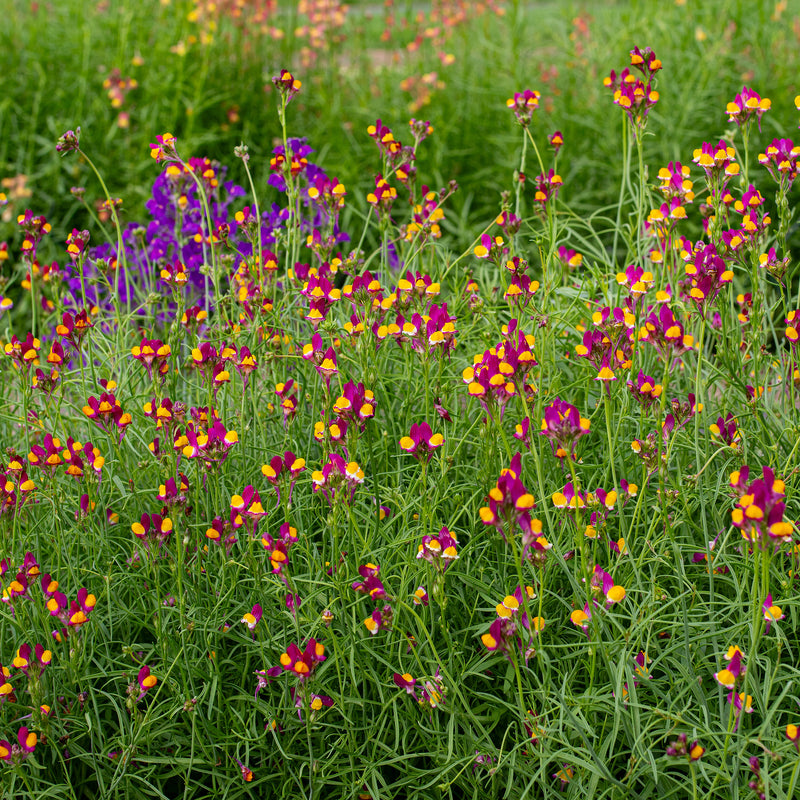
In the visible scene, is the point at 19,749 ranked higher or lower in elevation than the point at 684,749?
lower

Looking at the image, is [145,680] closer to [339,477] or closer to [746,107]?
[339,477]

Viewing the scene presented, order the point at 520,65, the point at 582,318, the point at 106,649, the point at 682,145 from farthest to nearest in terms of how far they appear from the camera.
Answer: the point at 520,65
the point at 682,145
the point at 582,318
the point at 106,649

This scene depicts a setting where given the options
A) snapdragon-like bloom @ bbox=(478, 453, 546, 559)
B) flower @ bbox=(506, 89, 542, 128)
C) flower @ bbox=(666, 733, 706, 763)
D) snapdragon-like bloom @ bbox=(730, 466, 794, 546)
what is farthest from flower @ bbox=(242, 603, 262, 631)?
flower @ bbox=(506, 89, 542, 128)

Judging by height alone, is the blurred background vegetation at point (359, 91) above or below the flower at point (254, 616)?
above

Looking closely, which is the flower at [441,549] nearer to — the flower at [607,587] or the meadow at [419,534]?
the meadow at [419,534]

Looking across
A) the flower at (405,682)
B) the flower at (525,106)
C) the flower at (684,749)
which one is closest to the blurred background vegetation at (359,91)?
the flower at (525,106)

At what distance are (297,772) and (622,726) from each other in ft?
2.04

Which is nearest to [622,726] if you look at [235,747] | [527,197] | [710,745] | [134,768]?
[710,745]

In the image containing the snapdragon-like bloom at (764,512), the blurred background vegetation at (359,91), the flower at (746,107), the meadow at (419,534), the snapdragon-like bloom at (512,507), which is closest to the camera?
the snapdragon-like bloom at (764,512)

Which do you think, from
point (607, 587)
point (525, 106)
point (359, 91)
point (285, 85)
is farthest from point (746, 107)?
point (359, 91)

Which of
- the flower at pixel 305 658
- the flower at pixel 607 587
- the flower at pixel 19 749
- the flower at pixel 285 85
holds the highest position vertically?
the flower at pixel 285 85

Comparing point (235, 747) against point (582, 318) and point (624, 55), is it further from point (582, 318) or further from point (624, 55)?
point (624, 55)

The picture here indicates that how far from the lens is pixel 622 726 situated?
1.60 meters

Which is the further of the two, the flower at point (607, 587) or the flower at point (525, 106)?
the flower at point (525, 106)
